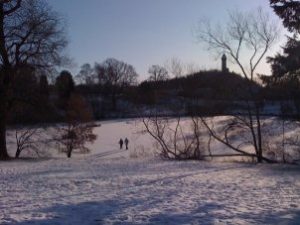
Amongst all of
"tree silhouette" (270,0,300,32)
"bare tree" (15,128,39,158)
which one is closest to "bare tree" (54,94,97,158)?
"bare tree" (15,128,39,158)

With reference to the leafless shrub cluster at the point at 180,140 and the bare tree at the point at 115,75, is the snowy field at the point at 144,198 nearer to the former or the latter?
the leafless shrub cluster at the point at 180,140

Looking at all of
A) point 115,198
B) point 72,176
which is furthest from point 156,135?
point 115,198

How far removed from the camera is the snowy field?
1118 cm

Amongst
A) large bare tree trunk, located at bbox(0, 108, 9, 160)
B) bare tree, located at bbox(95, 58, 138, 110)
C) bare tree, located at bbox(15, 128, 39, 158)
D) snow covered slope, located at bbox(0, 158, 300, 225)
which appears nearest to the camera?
snow covered slope, located at bbox(0, 158, 300, 225)

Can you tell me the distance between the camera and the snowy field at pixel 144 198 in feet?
36.7

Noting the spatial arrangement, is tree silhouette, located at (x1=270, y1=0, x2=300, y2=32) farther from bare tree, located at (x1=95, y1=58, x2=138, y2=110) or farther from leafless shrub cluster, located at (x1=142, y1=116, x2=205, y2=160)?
bare tree, located at (x1=95, y1=58, x2=138, y2=110)

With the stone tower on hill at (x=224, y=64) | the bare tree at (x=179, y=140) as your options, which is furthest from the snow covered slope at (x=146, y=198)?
the stone tower on hill at (x=224, y=64)

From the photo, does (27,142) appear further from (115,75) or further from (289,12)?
(115,75)

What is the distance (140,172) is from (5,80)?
13.2m

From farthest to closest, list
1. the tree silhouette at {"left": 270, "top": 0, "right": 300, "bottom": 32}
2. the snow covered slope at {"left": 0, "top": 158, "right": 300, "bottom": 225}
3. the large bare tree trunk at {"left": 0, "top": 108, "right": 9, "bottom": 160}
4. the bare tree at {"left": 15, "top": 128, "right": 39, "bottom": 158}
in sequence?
the bare tree at {"left": 15, "top": 128, "right": 39, "bottom": 158} → the large bare tree trunk at {"left": 0, "top": 108, "right": 9, "bottom": 160} → the tree silhouette at {"left": 270, "top": 0, "right": 300, "bottom": 32} → the snow covered slope at {"left": 0, "top": 158, "right": 300, "bottom": 225}

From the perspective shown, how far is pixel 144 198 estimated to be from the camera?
14.0m

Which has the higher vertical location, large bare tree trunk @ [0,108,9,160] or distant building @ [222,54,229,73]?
distant building @ [222,54,229,73]

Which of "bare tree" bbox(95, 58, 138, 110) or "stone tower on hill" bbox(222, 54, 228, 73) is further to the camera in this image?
"bare tree" bbox(95, 58, 138, 110)

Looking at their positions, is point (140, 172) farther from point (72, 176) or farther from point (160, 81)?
point (160, 81)
